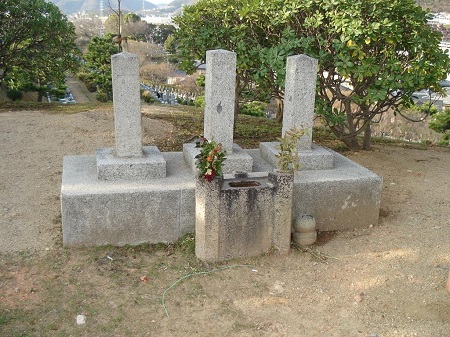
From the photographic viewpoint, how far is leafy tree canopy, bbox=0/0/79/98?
1259 cm

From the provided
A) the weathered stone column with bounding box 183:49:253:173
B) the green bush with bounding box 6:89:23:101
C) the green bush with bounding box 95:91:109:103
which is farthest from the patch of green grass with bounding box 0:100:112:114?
the green bush with bounding box 95:91:109:103

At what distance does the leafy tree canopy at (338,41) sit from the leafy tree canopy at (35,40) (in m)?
5.79

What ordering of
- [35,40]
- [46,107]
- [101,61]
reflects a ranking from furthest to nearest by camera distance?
[101,61] < [46,107] < [35,40]

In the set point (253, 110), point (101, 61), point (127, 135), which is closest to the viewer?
point (127, 135)

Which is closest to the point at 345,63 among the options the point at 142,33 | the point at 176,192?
the point at 176,192

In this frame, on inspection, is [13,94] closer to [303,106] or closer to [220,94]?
[220,94]

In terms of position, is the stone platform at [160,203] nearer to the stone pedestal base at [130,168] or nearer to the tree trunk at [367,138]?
the stone pedestal base at [130,168]

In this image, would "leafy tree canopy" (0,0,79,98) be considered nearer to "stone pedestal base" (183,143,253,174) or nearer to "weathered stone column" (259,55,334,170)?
"stone pedestal base" (183,143,253,174)

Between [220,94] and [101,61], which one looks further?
[101,61]

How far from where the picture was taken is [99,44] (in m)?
25.1

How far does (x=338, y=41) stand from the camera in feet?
23.9

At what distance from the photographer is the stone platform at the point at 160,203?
5.38m

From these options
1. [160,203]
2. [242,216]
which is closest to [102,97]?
[160,203]

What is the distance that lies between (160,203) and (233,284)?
1319mm
